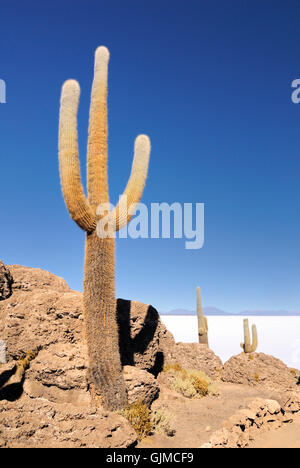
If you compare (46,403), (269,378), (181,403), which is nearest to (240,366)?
(269,378)

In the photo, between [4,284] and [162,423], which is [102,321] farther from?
[4,284]

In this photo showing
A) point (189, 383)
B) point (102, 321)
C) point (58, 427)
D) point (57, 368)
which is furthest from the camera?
point (189, 383)

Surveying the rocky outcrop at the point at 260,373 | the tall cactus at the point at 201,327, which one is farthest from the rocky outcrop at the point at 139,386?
the tall cactus at the point at 201,327

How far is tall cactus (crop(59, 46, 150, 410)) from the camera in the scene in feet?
25.9

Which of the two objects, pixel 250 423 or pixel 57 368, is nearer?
pixel 57 368

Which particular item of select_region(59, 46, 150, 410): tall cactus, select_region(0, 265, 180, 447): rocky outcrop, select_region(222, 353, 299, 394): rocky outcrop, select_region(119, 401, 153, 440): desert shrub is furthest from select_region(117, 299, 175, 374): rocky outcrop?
select_region(222, 353, 299, 394): rocky outcrop

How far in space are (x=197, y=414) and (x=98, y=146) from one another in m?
7.55

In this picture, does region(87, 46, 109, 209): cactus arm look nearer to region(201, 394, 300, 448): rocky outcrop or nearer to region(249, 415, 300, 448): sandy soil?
region(201, 394, 300, 448): rocky outcrop

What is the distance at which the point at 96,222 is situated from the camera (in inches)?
332

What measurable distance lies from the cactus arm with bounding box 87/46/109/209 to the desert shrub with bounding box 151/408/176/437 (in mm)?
5186

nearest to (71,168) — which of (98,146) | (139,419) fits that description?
(98,146)
